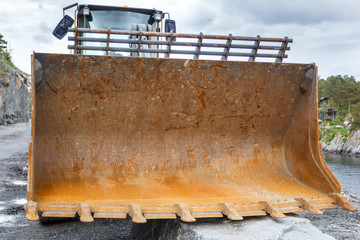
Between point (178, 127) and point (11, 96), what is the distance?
20363 mm

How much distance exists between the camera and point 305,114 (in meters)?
3.76

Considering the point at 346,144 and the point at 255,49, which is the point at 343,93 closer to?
the point at 346,144

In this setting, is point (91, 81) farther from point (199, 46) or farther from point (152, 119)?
point (199, 46)

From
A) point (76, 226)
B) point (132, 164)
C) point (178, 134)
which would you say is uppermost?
point (178, 134)

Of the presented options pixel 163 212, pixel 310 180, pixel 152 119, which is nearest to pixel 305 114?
pixel 310 180

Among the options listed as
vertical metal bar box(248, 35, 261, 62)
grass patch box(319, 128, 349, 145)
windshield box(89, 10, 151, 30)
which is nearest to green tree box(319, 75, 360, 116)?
grass patch box(319, 128, 349, 145)

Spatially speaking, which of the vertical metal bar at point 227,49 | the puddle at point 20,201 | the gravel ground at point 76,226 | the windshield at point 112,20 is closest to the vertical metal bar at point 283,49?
the vertical metal bar at point 227,49

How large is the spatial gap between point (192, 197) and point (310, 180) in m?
1.20

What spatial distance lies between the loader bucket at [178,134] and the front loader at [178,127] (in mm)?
10

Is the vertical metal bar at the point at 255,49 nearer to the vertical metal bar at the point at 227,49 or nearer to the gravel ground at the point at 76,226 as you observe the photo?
the vertical metal bar at the point at 227,49

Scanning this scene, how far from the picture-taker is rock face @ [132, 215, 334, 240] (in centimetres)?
268

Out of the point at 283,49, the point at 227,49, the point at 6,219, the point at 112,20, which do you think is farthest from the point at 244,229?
the point at 112,20

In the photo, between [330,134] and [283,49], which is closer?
[283,49]

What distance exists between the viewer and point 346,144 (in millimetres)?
37031
